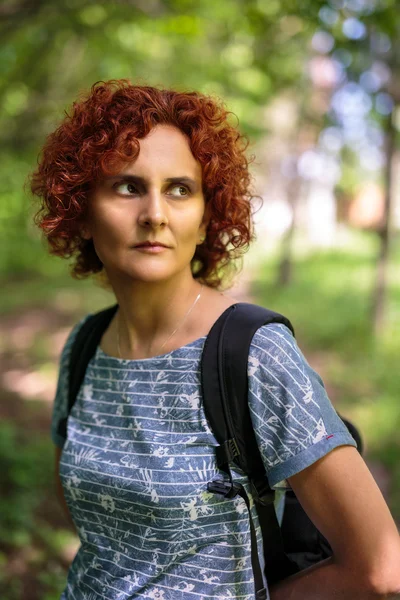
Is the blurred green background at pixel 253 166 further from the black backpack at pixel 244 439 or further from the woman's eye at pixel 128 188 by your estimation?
the black backpack at pixel 244 439

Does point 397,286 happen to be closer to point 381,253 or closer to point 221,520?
point 381,253

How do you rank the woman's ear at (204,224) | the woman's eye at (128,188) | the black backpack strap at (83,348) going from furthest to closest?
the black backpack strap at (83,348) → the woman's ear at (204,224) → the woman's eye at (128,188)

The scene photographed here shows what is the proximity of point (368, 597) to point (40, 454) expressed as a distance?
431 centimetres

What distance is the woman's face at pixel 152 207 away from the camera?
1.49 metres

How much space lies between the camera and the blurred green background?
4.04 meters

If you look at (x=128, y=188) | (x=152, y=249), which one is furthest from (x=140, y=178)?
(x=152, y=249)

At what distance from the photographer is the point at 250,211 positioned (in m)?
1.77

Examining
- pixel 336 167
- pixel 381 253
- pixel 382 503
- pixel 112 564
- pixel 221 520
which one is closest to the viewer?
pixel 382 503

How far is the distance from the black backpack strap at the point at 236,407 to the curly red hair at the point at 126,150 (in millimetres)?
353

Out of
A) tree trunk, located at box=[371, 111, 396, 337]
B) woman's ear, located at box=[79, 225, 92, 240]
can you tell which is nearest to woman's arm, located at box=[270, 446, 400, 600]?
woman's ear, located at box=[79, 225, 92, 240]

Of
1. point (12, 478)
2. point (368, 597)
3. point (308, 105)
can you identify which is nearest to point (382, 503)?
point (368, 597)

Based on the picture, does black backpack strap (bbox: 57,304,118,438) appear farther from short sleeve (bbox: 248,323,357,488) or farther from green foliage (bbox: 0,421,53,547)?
green foliage (bbox: 0,421,53,547)

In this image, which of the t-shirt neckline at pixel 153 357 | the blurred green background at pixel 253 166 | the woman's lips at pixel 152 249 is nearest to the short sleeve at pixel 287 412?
the t-shirt neckline at pixel 153 357

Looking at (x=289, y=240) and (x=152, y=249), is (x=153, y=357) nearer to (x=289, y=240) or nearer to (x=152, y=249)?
(x=152, y=249)
